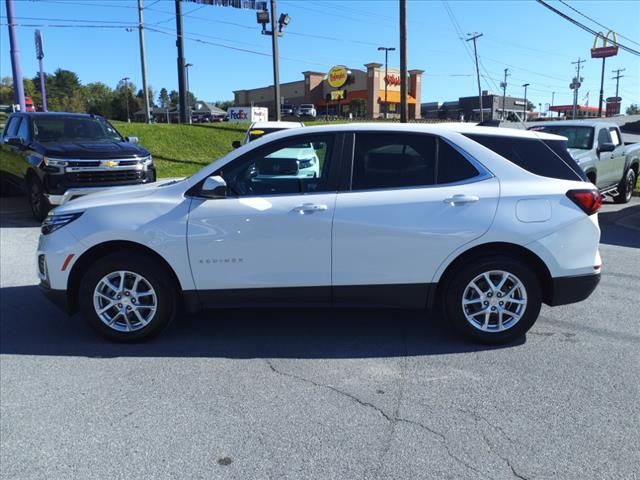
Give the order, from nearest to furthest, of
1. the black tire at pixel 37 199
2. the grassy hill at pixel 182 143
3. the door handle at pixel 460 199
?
the door handle at pixel 460 199 → the black tire at pixel 37 199 → the grassy hill at pixel 182 143

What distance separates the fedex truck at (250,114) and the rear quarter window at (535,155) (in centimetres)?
3156

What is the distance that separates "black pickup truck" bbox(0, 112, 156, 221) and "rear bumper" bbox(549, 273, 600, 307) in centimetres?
769

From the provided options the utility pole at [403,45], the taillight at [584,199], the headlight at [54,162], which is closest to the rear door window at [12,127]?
the headlight at [54,162]

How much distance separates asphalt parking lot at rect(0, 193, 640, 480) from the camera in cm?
284

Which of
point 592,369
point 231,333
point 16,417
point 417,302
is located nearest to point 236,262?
point 231,333

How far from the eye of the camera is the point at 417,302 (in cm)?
420

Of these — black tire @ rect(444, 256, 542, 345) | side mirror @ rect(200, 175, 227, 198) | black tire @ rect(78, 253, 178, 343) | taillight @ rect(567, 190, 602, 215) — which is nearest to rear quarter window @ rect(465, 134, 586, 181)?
taillight @ rect(567, 190, 602, 215)

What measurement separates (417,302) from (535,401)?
113cm

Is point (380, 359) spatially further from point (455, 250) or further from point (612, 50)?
point (612, 50)

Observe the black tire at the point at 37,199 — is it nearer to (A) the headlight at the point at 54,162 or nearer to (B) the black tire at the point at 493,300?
(A) the headlight at the point at 54,162

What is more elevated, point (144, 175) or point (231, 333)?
point (144, 175)

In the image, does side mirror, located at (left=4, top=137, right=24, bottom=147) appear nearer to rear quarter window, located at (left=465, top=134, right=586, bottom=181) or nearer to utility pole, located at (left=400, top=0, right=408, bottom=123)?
rear quarter window, located at (left=465, top=134, right=586, bottom=181)

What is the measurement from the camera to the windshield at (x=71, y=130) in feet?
33.5

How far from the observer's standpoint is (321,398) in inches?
138
